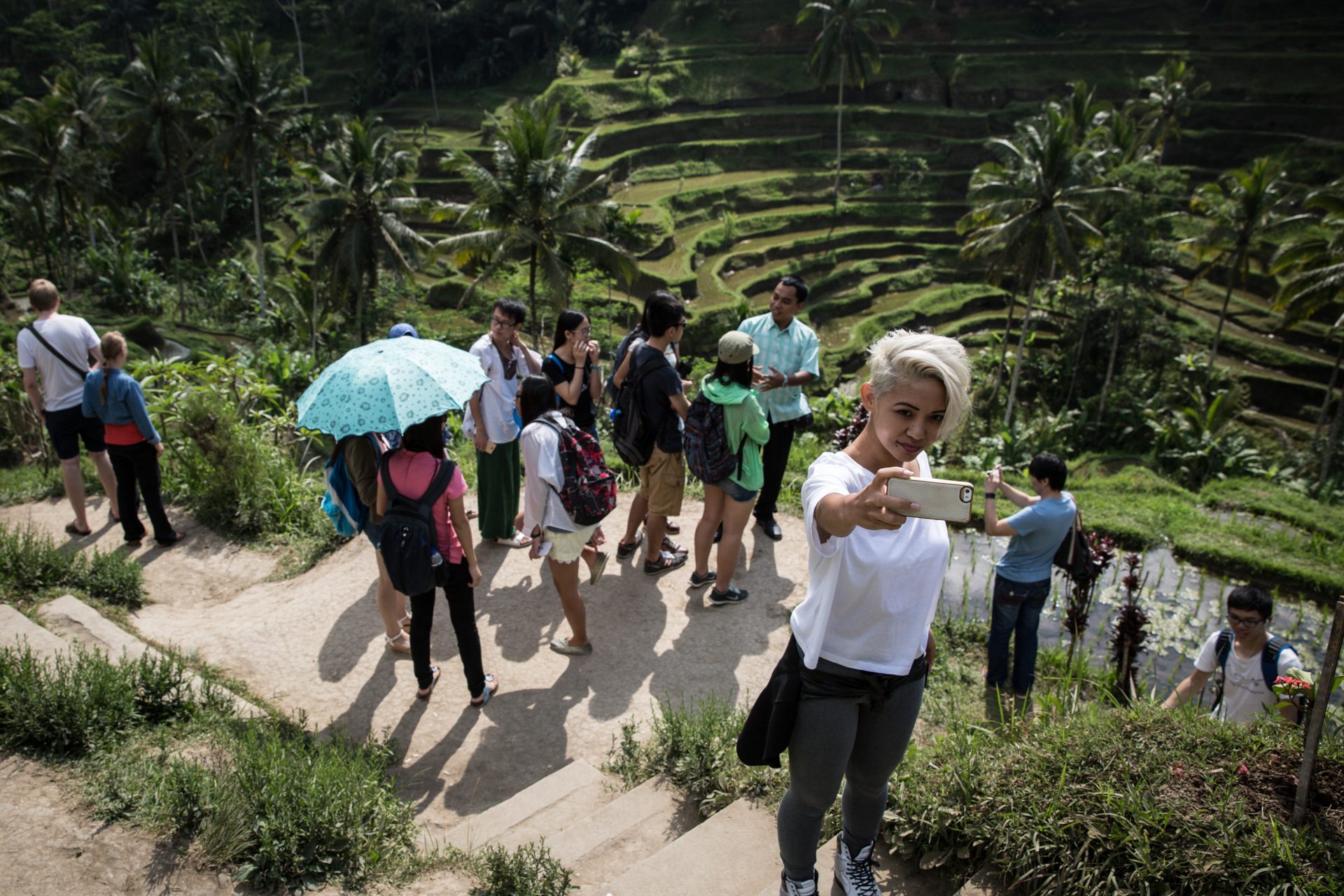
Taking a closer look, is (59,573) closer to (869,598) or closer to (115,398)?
(115,398)

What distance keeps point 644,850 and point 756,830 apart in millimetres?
395

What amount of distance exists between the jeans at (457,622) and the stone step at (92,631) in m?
0.71

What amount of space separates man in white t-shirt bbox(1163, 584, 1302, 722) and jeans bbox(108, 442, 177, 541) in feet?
19.3

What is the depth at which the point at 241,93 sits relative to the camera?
26.7 m

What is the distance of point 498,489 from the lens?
5.34 meters

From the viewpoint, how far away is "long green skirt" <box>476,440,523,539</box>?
524 centimetres

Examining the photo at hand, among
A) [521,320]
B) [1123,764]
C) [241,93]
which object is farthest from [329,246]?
[1123,764]

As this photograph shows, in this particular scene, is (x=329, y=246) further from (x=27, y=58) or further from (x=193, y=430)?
(x=27, y=58)

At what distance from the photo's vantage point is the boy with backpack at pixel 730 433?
4.37 metres

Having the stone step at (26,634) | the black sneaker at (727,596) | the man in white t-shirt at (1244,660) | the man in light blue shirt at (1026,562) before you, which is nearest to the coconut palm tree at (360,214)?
the stone step at (26,634)

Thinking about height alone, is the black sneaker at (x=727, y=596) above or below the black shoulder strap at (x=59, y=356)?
below

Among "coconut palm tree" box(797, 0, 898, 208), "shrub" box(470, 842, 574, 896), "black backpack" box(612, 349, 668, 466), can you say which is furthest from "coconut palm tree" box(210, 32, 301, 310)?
"shrub" box(470, 842, 574, 896)

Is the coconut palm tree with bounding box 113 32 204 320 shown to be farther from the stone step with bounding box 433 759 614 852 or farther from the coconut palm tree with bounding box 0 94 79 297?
the stone step with bounding box 433 759 614 852

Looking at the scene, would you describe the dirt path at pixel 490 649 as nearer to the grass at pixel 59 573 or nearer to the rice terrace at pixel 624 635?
Answer: the rice terrace at pixel 624 635
